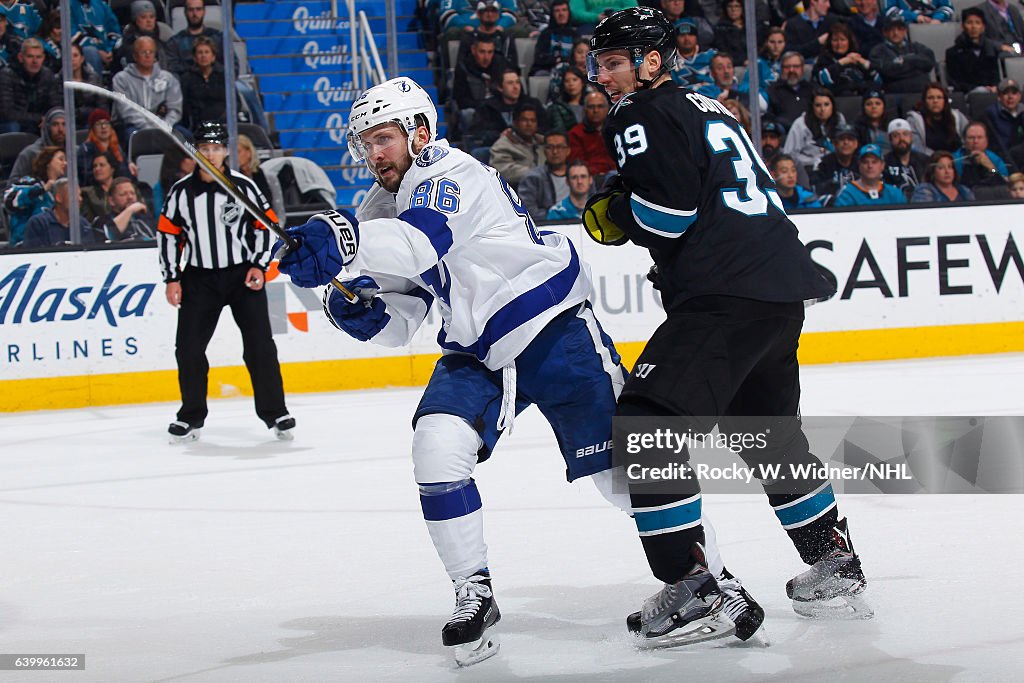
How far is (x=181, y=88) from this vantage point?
8062mm

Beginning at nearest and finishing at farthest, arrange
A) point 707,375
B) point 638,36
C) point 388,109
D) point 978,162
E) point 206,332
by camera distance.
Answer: point 707,375 < point 638,36 < point 388,109 < point 206,332 < point 978,162

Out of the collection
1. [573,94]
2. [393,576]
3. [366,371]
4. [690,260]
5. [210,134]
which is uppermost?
[573,94]

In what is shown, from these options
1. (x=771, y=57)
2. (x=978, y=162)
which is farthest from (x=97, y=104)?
(x=978, y=162)

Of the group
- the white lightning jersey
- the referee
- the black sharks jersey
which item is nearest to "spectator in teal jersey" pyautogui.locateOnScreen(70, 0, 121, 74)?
the referee

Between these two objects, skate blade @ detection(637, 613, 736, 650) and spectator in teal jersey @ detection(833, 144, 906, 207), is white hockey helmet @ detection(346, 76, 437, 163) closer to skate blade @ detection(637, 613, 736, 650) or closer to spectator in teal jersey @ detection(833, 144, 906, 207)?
skate blade @ detection(637, 613, 736, 650)

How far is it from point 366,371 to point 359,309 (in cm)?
486

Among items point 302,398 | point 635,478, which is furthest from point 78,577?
point 302,398

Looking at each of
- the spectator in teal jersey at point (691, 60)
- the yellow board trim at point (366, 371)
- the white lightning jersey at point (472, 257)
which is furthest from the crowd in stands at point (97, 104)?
the white lightning jersey at point (472, 257)

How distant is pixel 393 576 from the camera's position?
3.17 m

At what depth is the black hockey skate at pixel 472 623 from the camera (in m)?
2.44

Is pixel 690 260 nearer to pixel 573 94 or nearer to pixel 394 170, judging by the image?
pixel 394 170

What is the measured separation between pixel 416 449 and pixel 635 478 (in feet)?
1.41

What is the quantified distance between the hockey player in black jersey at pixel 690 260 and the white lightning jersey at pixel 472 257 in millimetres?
167

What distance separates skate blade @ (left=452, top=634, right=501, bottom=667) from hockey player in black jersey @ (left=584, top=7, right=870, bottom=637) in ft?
0.97
